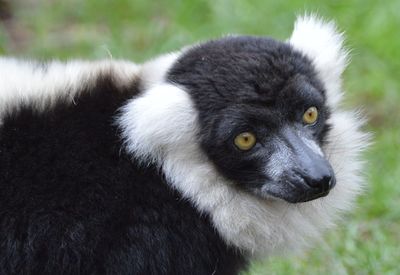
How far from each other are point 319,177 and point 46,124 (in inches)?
59.6

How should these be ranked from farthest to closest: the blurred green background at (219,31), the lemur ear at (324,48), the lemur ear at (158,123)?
the blurred green background at (219,31), the lemur ear at (324,48), the lemur ear at (158,123)

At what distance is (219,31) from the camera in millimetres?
8695

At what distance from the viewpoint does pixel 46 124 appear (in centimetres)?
485

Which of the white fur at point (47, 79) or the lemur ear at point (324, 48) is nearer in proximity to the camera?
the white fur at point (47, 79)

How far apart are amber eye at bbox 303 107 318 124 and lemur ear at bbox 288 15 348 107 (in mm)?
282

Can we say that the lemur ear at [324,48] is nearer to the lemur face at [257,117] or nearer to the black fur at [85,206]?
the lemur face at [257,117]

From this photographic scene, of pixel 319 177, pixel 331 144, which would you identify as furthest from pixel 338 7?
pixel 319 177

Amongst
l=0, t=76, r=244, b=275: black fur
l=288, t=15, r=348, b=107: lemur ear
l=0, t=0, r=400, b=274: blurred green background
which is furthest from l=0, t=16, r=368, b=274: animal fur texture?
l=0, t=0, r=400, b=274: blurred green background

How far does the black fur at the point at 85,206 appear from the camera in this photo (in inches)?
186

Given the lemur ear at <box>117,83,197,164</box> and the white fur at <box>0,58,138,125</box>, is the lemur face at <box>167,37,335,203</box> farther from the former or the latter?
the white fur at <box>0,58,138,125</box>

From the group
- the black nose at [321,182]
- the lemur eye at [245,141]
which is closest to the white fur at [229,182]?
the lemur eye at [245,141]

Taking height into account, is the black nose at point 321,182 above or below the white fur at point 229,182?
above

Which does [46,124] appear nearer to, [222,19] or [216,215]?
[216,215]

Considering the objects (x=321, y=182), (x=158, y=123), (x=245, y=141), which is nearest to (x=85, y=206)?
(x=158, y=123)
